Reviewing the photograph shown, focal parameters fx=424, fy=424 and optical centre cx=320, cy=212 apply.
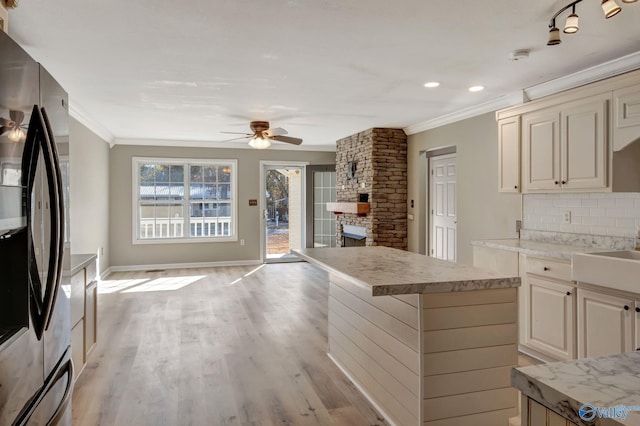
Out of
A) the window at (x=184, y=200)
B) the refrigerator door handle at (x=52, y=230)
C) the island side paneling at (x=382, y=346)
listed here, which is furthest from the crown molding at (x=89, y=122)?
the refrigerator door handle at (x=52, y=230)

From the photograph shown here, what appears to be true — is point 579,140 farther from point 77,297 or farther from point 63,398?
point 77,297

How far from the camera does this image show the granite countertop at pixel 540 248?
3316 millimetres

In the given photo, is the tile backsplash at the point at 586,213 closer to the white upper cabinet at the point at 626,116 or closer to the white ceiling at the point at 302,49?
the white upper cabinet at the point at 626,116

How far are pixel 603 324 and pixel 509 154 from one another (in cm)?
190

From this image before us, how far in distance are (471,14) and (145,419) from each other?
315 cm

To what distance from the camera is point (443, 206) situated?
6117 mm

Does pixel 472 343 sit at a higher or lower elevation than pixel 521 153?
lower

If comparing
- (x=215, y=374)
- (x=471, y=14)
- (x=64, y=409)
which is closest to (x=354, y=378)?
(x=215, y=374)

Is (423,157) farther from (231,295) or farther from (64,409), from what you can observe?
(64,409)

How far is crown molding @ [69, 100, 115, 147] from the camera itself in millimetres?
5017

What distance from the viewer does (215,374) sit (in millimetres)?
3232

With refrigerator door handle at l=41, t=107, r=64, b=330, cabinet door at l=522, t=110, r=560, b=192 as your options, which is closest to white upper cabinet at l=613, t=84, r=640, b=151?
cabinet door at l=522, t=110, r=560, b=192

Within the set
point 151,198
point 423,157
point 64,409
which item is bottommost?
point 64,409

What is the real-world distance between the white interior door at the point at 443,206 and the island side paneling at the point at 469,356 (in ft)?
11.5
